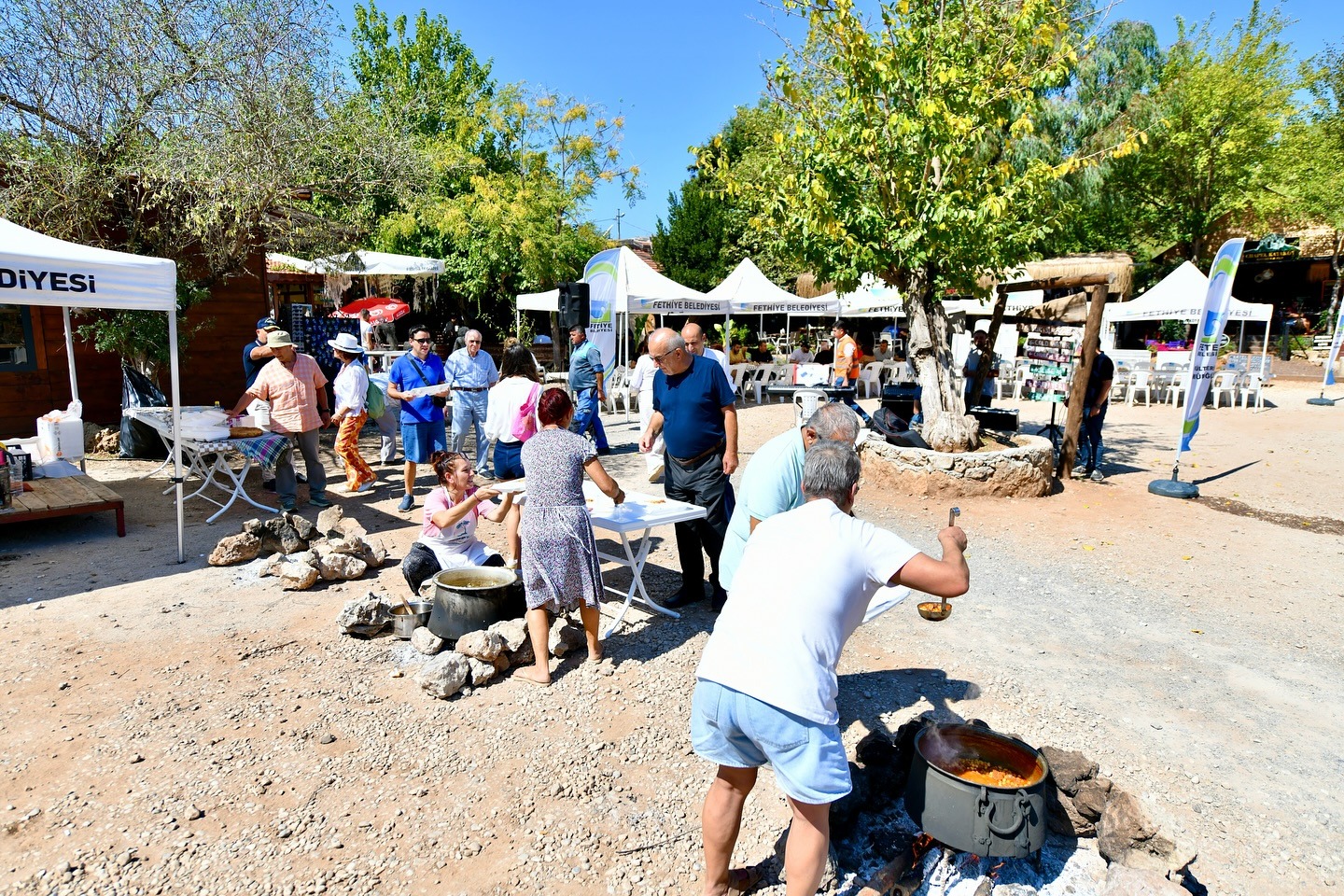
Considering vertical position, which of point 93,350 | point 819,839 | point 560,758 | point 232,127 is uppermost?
point 232,127

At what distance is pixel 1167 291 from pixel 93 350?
→ 65.8ft

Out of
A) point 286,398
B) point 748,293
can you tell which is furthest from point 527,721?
point 748,293

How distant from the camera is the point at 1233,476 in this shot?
9539 millimetres

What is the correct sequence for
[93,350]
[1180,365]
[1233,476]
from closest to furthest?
[1233,476] → [93,350] → [1180,365]

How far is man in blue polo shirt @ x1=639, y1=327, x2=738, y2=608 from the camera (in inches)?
186

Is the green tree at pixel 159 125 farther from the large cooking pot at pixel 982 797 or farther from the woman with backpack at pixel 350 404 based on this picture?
the large cooking pot at pixel 982 797

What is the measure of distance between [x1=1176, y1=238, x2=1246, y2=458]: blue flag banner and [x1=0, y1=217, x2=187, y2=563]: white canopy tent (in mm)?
9328

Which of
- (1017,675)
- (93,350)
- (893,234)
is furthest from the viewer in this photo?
(93,350)

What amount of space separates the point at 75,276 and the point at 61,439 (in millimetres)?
3221

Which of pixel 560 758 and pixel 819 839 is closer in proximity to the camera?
pixel 819 839

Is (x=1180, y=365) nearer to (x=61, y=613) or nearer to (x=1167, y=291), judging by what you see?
(x=1167, y=291)

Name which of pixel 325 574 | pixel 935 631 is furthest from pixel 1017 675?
pixel 325 574

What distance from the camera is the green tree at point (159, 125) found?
824 cm

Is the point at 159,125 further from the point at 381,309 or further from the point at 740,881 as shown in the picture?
the point at 740,881
